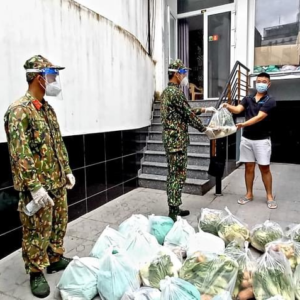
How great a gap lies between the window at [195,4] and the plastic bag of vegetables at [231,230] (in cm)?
588

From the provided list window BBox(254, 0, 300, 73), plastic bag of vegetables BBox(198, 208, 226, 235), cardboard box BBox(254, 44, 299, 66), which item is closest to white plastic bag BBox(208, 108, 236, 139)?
plastic bag of vegetables BBox(198, 208, 226, 235)

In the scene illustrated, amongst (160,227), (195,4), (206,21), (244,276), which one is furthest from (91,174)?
(195,4)

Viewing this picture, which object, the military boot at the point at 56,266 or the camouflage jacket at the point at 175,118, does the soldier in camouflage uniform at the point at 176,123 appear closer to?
the camouflage jacket at the point at 175,118

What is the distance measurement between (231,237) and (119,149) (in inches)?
88.8

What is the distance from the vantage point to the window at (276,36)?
623cm

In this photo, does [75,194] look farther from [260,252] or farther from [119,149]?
[260,252]

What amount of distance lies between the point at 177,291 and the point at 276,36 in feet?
21.2

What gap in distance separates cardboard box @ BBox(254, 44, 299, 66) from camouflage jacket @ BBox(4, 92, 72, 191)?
5.67 metres

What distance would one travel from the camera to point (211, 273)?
182 cm

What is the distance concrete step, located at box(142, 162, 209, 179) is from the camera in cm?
452

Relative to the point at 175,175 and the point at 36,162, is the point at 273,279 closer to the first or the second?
the point at 175,175

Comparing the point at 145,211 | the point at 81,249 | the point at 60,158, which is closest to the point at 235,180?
the point at 145,211

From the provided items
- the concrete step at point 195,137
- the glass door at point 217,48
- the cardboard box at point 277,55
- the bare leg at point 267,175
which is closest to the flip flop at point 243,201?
the bare leg at point 267,175

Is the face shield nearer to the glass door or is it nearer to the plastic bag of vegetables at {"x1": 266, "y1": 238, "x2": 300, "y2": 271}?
the plastic bag of vegetables at {"x1": 266, "y1": 238, "x2": 300, "y2": 271}
